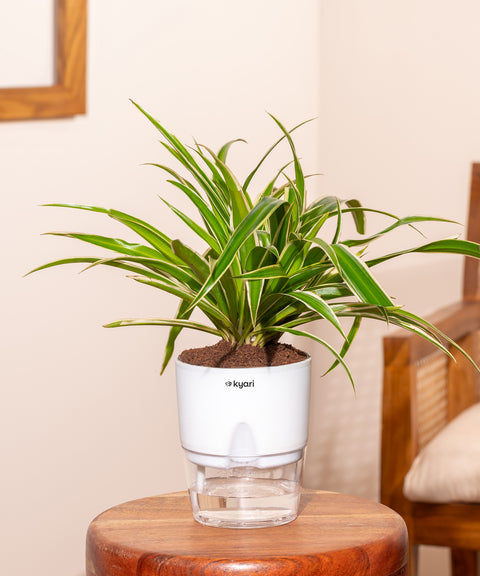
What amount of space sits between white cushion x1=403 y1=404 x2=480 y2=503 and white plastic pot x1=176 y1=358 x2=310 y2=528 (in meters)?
0.57

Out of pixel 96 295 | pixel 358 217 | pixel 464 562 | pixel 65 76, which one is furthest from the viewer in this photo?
pixel 464 562

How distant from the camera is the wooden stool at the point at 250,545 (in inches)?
34.9

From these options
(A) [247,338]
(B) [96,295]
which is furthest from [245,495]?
(B) [96,295]

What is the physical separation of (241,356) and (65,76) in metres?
0.73

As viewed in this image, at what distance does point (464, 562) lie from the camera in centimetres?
205

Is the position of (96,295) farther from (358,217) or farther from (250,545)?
(250,545)

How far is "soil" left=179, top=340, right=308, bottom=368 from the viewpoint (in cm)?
97

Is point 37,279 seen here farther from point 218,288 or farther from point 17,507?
point 218,288

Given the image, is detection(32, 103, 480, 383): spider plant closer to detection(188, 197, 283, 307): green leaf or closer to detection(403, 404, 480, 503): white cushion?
detection(188, 197, 283, 307): green leaf

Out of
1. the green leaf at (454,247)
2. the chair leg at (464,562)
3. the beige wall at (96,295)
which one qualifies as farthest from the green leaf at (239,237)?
the chair leg at (464,562)

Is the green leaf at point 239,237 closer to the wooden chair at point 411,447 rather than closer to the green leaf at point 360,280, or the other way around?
the green leaf at point 360,280

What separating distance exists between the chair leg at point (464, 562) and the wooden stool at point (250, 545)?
1.10m

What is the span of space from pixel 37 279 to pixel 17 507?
38cm

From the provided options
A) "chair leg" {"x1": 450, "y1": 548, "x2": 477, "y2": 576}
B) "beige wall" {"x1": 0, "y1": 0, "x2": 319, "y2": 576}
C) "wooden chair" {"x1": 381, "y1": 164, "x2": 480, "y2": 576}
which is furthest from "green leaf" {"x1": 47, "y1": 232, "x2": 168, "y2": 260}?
"chair leg" {"x1": 450, "y1": 548, "x2": 477, "y2": 576}
